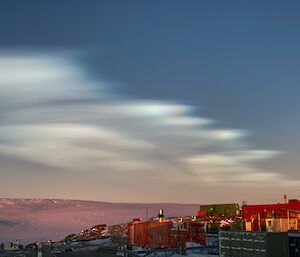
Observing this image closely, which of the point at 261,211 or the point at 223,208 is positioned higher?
the point at 223,208

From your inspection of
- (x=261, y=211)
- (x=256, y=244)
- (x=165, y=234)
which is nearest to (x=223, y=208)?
(x=165, y=234)

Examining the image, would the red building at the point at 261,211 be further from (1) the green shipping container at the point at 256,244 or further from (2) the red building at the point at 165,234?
(1) the green shipping container at the point at 256,244

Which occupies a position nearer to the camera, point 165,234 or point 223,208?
point 165,234

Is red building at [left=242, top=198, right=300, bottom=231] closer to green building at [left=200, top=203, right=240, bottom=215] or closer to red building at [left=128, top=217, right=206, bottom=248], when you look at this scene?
red building at [left=128, top=217, right=206, bottom=248]

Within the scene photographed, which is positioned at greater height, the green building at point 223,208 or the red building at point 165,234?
the green building at point 223,208

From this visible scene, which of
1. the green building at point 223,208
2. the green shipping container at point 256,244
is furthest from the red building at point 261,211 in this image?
the green shipping container at point 256,244

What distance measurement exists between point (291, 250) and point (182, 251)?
3162cm

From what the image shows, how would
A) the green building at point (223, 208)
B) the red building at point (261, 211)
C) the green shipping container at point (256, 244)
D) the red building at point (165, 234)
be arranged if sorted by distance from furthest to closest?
1. the green building at point (223, 208)
2. the red building at point (165, 234)
3. the red building at point (261, 211)
4. the green shipping container at point (256, 244)

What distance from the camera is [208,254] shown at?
257 ft

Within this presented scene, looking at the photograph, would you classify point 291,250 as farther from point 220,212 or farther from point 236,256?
point 220,212

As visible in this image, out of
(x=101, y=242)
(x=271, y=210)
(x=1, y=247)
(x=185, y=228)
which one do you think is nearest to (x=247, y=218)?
(x=271, y=210)

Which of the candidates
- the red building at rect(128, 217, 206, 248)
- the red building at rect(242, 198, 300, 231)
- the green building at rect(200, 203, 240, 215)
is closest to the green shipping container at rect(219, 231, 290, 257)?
the red building at rect(242, 198, 300, 231)

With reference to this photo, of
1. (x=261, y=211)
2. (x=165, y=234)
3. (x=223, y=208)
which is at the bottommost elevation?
(x=165, y=234)

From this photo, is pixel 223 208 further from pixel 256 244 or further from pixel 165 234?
pixel 256 244
